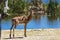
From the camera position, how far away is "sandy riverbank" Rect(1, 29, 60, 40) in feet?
14.2

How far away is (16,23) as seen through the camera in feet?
14.9

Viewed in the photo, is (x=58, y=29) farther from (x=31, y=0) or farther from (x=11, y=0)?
(x=11, y=0)

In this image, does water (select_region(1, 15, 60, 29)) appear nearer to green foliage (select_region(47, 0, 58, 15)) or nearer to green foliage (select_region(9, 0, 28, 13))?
green foliage (select_region(47, 0, 58, 15))

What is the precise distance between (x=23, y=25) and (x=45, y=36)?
0.50 metres

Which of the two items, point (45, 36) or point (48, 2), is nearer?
point (45, 36)

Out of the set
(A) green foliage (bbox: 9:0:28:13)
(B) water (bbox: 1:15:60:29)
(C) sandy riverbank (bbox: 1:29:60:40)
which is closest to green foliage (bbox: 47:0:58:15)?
(B) water (bbox: 1:15:60:29)

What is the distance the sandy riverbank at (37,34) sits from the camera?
432cm

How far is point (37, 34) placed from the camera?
458 centimetres

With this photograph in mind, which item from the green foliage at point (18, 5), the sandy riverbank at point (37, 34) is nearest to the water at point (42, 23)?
the sandy riverbank at point (37, 34)

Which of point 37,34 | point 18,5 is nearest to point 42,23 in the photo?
point 37,34

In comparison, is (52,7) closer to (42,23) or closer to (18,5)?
(42,23)

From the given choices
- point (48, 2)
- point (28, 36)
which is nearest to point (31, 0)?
point (48, 2)

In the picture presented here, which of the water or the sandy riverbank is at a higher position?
the water

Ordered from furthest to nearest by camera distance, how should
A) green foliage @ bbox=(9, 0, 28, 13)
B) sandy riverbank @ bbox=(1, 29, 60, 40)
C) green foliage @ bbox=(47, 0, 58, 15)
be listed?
1. green foliage @ bbox=(47, 0, 58, 15)
2. green foliage @ bbox=(9, 0, 28, 13)
3. sandy riverbank @ bbox=(1, 29, 60, 40)
